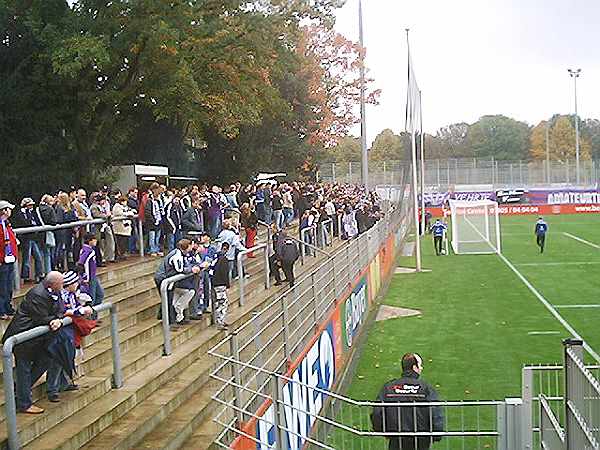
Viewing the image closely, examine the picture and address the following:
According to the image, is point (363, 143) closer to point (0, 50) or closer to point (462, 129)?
point (0, 50)

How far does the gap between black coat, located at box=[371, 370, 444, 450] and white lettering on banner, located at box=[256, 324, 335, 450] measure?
0.64 metres

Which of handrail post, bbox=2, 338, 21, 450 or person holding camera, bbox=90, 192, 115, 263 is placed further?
person holding camera, bbox=90, 192, 115, 263

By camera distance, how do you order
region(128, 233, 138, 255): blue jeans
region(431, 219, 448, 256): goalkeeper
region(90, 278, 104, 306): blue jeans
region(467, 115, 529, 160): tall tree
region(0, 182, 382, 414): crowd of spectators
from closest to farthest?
1. region(0, 182, 382, 414): crowd of spectators
2. region(90, 278, 104, 306): blue jeans
3. region(128, 233, 138, 255): blue jeans
4. region(431, 219, 448, 256): goalkeeper
5. region(467, 115, 529, 160): tall tree

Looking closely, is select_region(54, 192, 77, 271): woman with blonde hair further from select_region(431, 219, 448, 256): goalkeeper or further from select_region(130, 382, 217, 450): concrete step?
select_region(431, 219, 448, 256): goalkeeper

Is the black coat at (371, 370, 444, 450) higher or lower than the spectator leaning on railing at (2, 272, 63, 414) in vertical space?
lower

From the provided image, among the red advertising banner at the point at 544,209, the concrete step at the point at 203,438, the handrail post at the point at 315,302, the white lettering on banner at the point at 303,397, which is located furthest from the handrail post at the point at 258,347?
the red advertising banner at the point at 544,209

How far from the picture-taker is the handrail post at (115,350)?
8273mm

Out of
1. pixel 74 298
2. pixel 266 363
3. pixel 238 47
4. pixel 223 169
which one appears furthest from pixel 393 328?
pixel 223 169

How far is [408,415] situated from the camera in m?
6.95

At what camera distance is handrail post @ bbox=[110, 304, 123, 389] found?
27.1 feet

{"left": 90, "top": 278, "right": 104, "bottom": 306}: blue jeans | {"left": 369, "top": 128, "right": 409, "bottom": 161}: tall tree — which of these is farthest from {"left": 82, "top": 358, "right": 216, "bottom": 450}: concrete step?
{"left": 369, "top": 128, "right": 409, "bottom": 161}: tall tree

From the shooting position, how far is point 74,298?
798 centimetres

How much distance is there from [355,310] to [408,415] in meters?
11.4

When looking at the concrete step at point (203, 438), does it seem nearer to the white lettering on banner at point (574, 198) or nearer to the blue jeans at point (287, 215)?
the blue jeans at point (287, 215)
